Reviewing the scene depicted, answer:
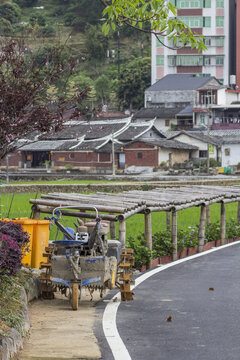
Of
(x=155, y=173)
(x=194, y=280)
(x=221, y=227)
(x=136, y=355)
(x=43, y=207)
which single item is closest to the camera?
(x=136, y=355)

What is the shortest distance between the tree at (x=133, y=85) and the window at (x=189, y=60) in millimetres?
7387

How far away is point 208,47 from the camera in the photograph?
109 metres

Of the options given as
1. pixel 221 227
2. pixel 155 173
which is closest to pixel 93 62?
pixel 155 173

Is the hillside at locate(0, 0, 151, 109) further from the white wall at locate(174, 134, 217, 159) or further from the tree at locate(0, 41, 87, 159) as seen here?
the tree at locate(0, 41, 87, 159)

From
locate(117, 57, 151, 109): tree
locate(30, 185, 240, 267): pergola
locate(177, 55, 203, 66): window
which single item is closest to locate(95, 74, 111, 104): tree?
locate(117, 57, 151, 109): tree

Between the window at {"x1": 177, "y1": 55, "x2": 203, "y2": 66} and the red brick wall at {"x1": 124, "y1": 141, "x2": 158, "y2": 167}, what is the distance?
1436 inches

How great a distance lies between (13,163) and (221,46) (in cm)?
4025

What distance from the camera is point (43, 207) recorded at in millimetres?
14875

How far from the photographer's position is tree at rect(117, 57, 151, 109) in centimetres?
9781

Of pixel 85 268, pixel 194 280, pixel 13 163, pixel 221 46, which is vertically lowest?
pixel 13 163

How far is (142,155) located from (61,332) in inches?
2683

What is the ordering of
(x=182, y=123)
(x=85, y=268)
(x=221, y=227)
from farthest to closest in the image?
(x=182, y=123) < (x=221, y=227) < (x=85, y=268)

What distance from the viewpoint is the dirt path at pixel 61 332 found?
8344 mm

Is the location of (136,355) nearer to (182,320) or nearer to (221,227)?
(182,320)
